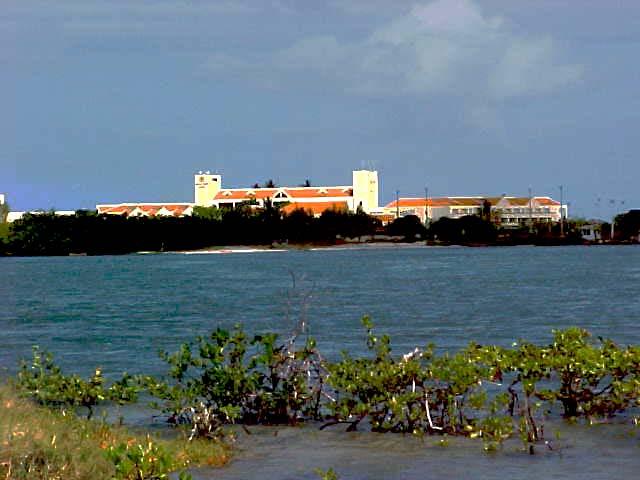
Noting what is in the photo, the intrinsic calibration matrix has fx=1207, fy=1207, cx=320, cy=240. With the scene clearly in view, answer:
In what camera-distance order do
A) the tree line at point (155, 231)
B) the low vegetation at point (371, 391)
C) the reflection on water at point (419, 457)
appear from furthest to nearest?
the tree line at point (155, 231), the low vegetation at point (371, 391), the reflection on water at point (419, 457)

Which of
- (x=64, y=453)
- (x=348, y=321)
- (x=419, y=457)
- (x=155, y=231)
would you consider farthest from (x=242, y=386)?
(x=155, y=231)

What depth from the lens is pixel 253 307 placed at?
178 ft

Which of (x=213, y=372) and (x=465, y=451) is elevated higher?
(x=213, y=372)

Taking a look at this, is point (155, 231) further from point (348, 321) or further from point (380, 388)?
point (380, 388)

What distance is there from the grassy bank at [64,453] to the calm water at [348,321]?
2.04 metres

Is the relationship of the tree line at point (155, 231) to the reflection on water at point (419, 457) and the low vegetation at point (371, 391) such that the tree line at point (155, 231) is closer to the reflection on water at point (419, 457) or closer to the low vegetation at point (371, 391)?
the low vegetation at point (371, 391)

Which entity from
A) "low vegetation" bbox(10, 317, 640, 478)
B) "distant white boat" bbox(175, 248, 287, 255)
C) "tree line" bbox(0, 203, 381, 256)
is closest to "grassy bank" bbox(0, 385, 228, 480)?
"low vegetation" bbox(10, 317, 640, 478)

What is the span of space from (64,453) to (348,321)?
31163 mm

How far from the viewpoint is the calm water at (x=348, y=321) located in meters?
14.5

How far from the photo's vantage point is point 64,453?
440 inches

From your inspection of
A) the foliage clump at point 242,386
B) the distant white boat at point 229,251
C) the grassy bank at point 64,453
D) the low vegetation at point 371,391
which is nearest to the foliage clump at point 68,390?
the low vegetation at point 371,391

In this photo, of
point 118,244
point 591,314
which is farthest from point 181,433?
point 118,244

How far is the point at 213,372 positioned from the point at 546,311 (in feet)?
112

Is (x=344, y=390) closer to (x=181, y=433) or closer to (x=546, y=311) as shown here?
(x=181, y=433)
